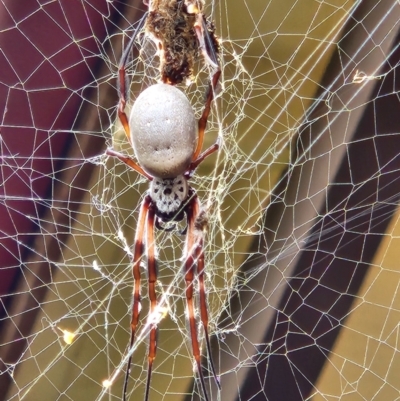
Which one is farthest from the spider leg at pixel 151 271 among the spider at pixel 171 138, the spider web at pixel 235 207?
the spider web at pixel 235 207

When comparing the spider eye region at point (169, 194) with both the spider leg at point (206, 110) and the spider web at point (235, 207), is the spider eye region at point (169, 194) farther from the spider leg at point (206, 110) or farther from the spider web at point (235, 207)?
the spider web at point (235, 207)

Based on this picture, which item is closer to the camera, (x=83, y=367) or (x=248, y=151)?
(x=248, y=151)

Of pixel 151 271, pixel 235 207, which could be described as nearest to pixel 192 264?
pixel 151 271

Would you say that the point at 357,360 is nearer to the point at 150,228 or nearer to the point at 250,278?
the point at 250,278

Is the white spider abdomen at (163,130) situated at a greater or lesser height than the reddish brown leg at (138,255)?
greater

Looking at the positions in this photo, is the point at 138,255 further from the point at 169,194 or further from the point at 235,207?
the point at 235,207

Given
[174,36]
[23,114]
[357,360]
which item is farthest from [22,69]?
[357,360]
